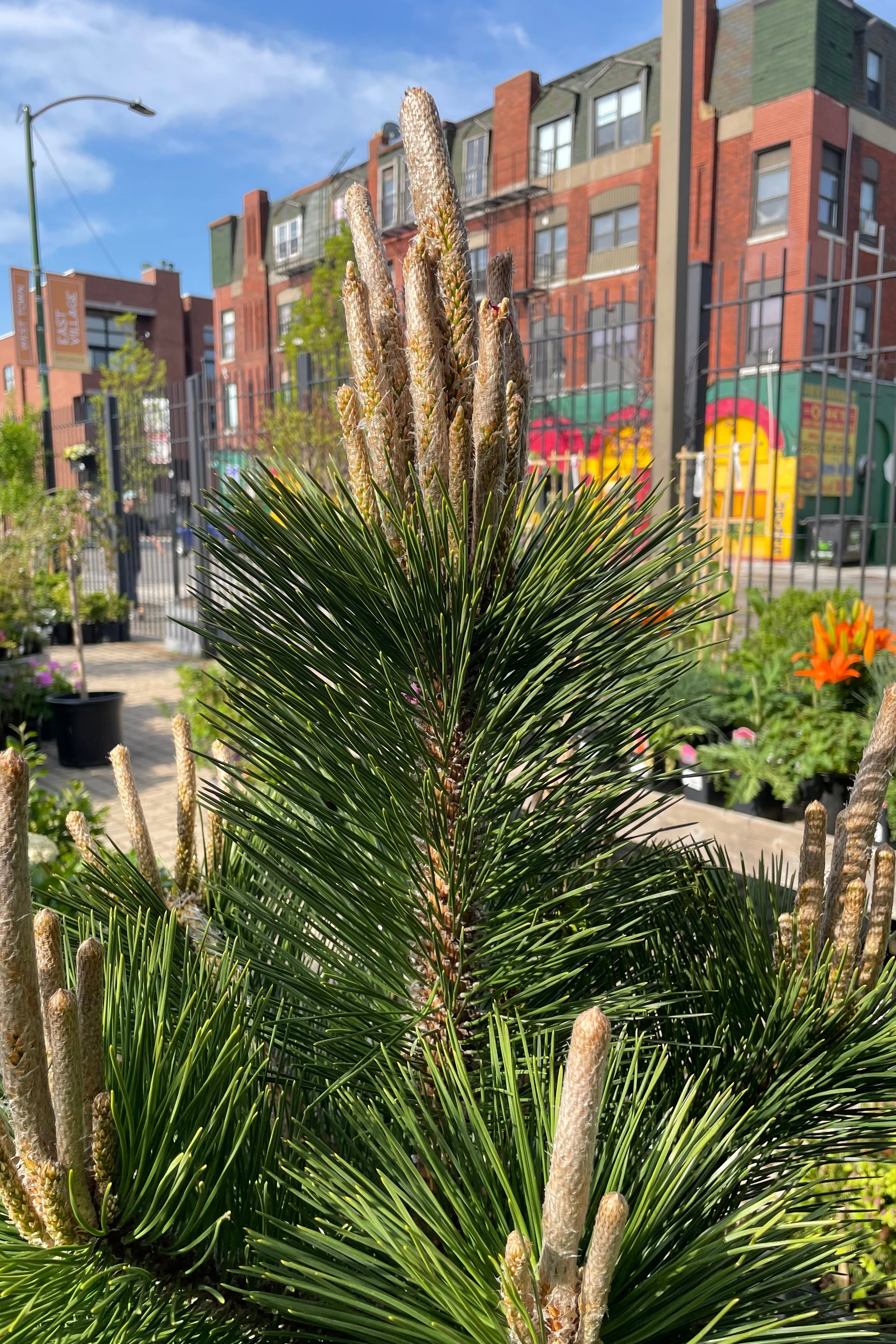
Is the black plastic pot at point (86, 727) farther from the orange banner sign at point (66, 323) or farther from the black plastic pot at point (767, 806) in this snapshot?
the orange banner sign at point (66, 323)

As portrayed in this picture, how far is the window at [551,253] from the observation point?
27859 millimetres

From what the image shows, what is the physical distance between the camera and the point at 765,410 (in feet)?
75.5

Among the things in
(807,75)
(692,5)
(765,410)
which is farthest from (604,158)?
(692,5)

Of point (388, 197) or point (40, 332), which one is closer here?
point (40, 332)

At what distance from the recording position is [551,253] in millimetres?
28188

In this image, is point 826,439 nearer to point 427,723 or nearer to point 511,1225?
point 427,723

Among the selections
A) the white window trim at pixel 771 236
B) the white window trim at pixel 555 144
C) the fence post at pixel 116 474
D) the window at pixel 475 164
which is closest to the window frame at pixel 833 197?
the white window trim at pixel 771 236

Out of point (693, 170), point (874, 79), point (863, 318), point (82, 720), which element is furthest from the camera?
point (693, 170)

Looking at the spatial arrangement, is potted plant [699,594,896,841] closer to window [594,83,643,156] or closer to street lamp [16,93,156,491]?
street lamp [16,93,156,491]

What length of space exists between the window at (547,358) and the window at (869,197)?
837 cm

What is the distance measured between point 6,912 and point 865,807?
27.0 inches

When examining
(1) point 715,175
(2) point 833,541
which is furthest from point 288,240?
(2) point 833,541

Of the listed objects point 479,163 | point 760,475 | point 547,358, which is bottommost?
point 760,475

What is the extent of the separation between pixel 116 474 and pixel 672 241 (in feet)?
41.0
